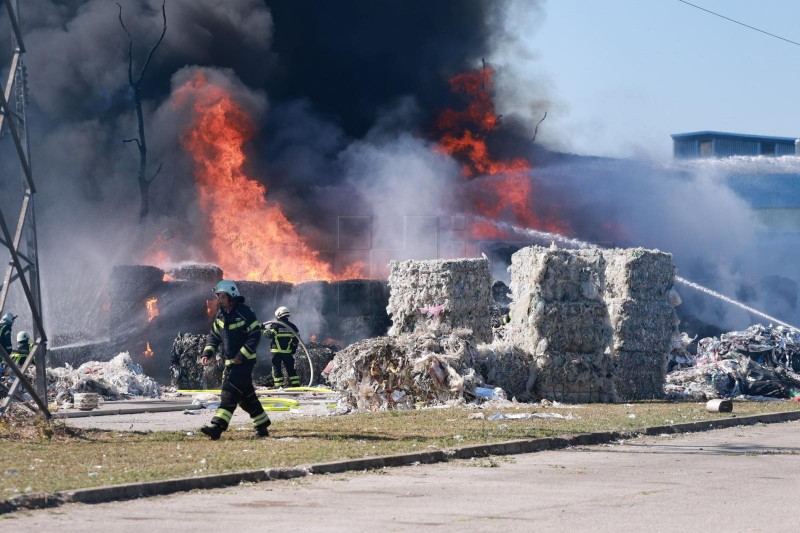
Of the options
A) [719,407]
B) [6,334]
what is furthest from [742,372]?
[6,334]

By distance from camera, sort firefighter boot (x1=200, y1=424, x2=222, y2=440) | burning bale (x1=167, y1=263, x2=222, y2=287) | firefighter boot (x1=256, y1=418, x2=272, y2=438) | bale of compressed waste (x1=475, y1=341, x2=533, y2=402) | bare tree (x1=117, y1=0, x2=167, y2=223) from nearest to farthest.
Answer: firefighter boot (x1=200, y1=424, x2=222, y2=440) → firefighter boot (x1=256, y1=418, x2=272, y2=438) → bale of compressed waste (x1=475, y1=341, x2=533, y2=402) → burning bale (x1=167, y1=263, x2=222, y2=287) → bare tree (x1=117, y1=0, x2=167, y2=223)

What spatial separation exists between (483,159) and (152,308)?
17919 mm

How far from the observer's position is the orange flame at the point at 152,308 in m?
31.6

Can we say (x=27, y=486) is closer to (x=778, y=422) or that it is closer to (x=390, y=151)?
(x=778, y=422)

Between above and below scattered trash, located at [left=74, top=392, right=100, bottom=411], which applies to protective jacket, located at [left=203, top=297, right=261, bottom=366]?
above

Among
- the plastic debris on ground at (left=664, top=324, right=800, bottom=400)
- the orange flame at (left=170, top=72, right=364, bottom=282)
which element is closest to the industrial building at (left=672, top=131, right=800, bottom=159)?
the orange flame at (left=170, top=72, right=364, bottom=282)

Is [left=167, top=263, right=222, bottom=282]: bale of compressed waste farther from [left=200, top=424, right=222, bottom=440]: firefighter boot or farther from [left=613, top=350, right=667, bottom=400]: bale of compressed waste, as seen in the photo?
[left=200, top=424, right=222, bottom=440]: firefighter boot

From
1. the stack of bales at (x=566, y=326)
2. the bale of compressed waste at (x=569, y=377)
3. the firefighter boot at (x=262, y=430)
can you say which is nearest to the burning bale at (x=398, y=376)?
the bale of compressed waste at (x=569, y=377)

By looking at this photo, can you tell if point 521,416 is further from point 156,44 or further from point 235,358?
point 156,44

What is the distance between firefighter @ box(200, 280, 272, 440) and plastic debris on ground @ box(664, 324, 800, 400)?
38.1 feet

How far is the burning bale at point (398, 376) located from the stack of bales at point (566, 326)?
6.09 ft

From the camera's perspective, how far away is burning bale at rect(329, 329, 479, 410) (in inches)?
766

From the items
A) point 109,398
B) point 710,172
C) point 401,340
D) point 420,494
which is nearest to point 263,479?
point 420,494

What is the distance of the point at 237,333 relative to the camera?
14219 mm
